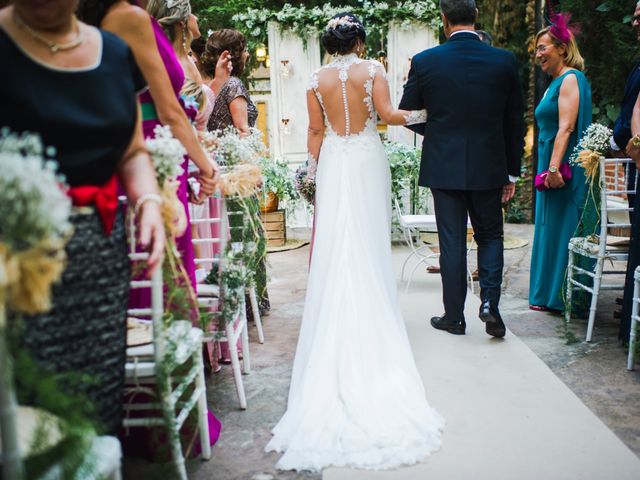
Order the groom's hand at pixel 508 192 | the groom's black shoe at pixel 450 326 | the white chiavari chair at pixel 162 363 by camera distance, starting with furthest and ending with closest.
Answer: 1. the groom's black shoe at pixel 450 326
2. the groom's hand at pixel 508 192
3. the white chiavari chair at pixel 162 363

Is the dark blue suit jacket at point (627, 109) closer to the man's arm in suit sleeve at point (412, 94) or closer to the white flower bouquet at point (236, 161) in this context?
the man's arm in suit sleeve at point (412, 94)

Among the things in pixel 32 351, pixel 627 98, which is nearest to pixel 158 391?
pixel 32 351

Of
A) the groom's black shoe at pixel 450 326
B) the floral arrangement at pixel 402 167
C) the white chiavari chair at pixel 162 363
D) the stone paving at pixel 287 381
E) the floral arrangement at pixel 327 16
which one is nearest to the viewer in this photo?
the white chiavari chair at pixel 162 363

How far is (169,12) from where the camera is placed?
2.93 m

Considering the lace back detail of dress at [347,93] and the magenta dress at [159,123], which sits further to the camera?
the lace back detail of dress at [347,93]

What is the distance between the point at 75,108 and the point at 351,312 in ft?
6.52

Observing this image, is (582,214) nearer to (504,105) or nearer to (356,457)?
(504,105)

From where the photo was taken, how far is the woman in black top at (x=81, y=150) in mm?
1500

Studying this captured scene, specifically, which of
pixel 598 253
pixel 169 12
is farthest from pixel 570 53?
pixel 169 12

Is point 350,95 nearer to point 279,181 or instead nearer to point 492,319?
point 492,319

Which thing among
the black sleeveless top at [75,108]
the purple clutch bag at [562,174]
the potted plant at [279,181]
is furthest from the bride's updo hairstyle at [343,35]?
the potted plant at [279,181]

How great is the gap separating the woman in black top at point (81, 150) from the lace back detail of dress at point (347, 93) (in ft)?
6.51

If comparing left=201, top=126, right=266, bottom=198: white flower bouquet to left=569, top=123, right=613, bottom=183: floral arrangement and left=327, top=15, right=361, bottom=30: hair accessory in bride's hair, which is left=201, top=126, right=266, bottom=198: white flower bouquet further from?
left=569, top=123, right=613, bottom=183: floral arrangement

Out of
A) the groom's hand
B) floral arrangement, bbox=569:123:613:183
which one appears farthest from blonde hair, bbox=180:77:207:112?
floral arrangement, bbox=569:123:613:183
